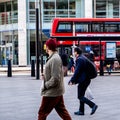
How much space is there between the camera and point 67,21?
34.5 meters

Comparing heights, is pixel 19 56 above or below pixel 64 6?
below

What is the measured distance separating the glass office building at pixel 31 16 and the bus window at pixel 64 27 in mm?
16972

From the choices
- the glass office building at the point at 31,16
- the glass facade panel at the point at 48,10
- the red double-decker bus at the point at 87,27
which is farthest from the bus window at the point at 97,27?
the glass facade panel at the point at 48,10

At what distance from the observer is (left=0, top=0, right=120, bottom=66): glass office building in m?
52.1

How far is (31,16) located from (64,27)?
62.7 feet

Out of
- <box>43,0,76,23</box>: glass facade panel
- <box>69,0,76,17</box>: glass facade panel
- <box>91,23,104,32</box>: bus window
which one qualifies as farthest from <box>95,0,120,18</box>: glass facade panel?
<box>91,23,104,32</box>: bus window

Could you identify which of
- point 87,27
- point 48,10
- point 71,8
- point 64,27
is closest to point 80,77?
point 64,27

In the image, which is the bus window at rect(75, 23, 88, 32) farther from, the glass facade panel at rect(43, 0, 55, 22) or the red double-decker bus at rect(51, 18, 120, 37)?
the glass facade panel at rect(43, 0, 55, 22)

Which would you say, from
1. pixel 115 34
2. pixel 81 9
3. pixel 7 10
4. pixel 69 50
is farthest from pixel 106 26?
pixel 7 10

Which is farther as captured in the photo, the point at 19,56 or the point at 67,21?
the point at 19,56

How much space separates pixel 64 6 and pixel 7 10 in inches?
272

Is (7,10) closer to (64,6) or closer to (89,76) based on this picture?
(64,6)

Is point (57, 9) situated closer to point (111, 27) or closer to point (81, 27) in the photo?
point (81, 27)

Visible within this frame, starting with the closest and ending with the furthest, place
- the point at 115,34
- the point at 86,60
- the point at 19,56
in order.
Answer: the point at 86,60, the point at 115,34, the point at 19,56
